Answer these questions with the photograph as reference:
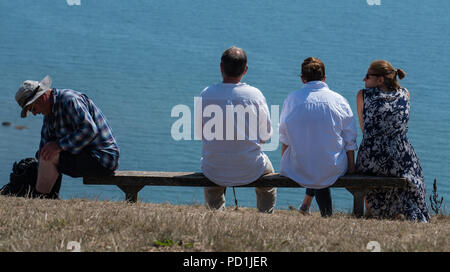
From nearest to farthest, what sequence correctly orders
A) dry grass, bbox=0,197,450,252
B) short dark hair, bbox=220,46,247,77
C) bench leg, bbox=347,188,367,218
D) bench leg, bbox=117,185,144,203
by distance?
dry grass, bbox=0,197,450,252 → short dark hair, bbox=220,46,247,77 → bench leg, bbox=347,188,367,218 → bench leg, bbox=117,185,144,203

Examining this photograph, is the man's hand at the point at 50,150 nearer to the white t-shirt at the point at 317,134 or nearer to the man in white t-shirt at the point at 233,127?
the man in white t-shirt at the point at 233,127

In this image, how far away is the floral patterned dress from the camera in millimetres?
6410

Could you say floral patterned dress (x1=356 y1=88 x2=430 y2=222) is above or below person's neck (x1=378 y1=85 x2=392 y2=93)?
below

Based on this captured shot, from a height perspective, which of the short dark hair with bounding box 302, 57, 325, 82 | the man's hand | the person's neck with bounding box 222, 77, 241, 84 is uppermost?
the short dark hair with bounding box 302, 57, 325, 82

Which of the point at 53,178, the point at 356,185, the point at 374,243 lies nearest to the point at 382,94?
the point at 356,185

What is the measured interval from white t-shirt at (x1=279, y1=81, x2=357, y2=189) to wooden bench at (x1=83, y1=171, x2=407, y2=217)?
106 mm

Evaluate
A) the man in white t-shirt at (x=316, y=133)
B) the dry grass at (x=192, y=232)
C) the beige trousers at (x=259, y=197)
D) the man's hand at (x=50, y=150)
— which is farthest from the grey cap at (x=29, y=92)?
the man in white t-shirt at (x=316, y=133)

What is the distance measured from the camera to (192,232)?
15.1 ft

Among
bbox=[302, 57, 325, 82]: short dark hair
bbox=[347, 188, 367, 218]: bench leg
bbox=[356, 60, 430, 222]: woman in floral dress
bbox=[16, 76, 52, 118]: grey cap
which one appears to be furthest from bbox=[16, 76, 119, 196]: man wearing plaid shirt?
bbox=[356, 60, 430, 222]: woman in floral dress

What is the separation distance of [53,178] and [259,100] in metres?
2.06

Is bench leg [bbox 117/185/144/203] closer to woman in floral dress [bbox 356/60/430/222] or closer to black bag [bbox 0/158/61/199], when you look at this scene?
black bag [bbox 0/158/61/199]

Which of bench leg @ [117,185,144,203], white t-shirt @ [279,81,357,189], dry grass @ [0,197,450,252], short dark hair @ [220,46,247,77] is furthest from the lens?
bench leg @ [117,185,144,203]

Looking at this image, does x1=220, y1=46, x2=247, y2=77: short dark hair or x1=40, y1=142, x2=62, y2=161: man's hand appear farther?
x1=40, y1=142, x2=62, y2=161: man's hand
